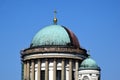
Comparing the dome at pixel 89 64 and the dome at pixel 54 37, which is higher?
the dome at pixel 54 37

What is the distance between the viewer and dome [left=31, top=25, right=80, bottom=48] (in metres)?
→ 113

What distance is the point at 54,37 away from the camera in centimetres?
11300

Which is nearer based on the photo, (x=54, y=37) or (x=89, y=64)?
(x=89, y=64)

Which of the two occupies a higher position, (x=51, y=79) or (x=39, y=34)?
(x=39, y=34)

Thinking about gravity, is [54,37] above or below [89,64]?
above

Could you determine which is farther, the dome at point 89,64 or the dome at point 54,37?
the dome at point 54,37

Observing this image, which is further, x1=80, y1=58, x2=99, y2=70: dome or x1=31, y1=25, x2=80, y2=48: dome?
x1=31, y1=25, x2=80, y2=48: dome

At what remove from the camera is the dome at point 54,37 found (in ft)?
370

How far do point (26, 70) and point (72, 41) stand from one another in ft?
42.5

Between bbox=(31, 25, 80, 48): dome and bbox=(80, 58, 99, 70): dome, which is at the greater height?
bbox=(31, 25, 80, 48): dome

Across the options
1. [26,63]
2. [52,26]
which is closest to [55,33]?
[52,26]

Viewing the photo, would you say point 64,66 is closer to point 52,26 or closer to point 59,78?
point 59,78

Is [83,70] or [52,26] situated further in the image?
[52,26]

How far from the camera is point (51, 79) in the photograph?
110000mm
